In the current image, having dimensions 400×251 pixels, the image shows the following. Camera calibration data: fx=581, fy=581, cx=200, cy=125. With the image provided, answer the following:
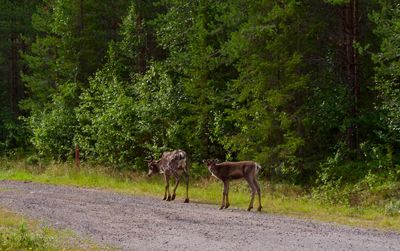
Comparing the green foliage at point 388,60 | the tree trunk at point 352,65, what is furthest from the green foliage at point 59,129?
the green foliage at point 388,60

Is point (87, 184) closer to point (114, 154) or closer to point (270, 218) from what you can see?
point (114, 154)

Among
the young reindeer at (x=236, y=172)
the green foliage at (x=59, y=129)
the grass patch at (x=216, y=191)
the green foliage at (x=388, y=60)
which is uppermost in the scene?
the green foliage at (x=388, y=60)

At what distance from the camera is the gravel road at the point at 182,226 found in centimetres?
1097

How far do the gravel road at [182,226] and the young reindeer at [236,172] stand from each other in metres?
0.68

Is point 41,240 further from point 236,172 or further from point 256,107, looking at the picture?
point 256,107

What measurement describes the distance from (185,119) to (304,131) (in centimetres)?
596

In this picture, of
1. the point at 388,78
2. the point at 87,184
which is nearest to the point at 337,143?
the point at 388,78

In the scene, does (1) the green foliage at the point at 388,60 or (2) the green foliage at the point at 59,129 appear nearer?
(1) the green foliage at the point at 388,60

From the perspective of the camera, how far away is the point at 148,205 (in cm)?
1686

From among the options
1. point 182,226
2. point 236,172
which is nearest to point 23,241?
point 182,226

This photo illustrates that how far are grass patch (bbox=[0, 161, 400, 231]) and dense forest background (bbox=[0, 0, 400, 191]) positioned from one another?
1280mm

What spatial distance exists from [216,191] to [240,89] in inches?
162

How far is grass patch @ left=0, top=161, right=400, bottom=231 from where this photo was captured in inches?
597

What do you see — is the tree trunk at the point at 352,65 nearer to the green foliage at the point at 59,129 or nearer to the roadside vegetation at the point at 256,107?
the roadside vegetation at the point at 256,107
